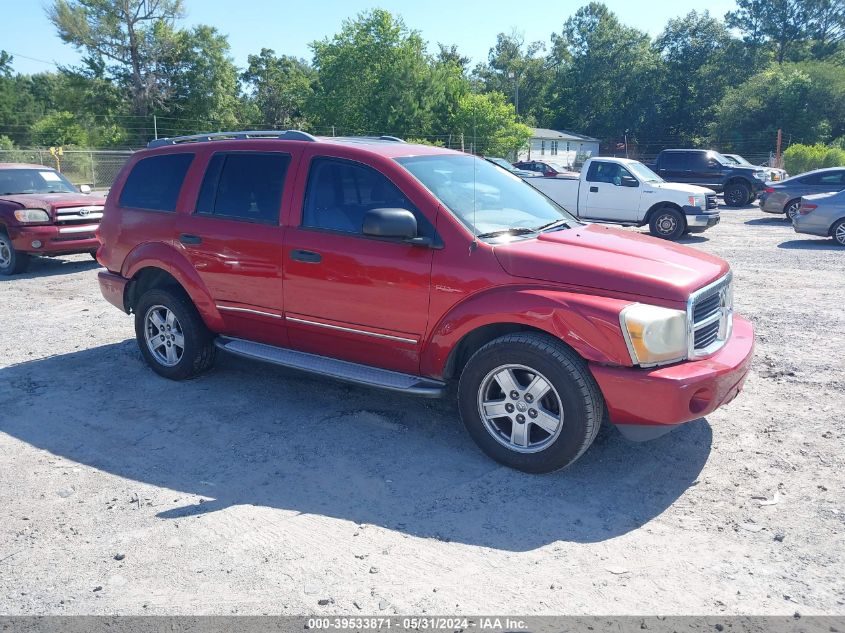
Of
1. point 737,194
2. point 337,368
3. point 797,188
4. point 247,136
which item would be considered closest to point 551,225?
point 337,368

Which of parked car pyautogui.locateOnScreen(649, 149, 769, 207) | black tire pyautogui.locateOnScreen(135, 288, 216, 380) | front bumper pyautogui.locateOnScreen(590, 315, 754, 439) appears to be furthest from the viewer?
parked car pyautogui.locateOnScreen(649, 149, 769, 207)

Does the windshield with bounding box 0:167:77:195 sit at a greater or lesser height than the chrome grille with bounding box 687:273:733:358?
greater

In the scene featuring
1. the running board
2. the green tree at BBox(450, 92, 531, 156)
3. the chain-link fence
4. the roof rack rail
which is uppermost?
the green tree at BBox(450, 92, 531, 156)

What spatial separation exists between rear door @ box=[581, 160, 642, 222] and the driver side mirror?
1224cm

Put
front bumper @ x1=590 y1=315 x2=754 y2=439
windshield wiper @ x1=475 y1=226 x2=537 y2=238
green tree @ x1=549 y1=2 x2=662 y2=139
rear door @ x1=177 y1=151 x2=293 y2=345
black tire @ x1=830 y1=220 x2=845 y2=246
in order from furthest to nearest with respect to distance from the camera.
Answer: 1. green tree @ x1=549 y1=2 x2=662 y2=139
2. black tire @ x1=830 y1=220 x2=845 y2=246
3. rear door @ x1=177 y1=151 x2=293 y2=345
4. windshield wiper @ x1=475 y1=226 x2=537 y2=238
5. front bumper @ x1=590 y1=315 x2=754 y2=439

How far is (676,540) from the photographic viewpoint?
11.6ft

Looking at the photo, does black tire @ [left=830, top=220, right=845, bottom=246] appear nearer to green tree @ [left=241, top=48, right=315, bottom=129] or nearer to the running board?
the running board

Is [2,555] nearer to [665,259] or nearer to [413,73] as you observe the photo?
[665,259]

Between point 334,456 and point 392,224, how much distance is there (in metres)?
1.55

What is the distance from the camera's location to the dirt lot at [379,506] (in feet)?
10.3

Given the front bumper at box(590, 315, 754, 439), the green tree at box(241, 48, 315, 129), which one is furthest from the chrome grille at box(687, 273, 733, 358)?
the green tree at box(241, 48, 315, 129)

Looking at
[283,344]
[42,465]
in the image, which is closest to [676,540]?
[283,344]

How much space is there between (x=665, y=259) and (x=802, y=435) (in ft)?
5.31

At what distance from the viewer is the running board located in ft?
14.7
